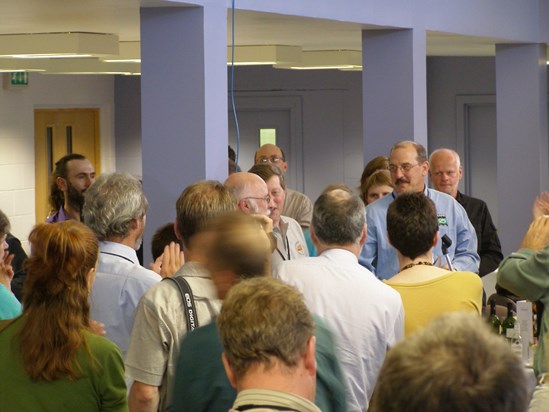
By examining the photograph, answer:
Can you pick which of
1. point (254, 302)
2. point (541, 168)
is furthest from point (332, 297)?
point (541, 168)

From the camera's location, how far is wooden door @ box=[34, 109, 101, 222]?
10555 mm

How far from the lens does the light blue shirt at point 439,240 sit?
16.8 feet

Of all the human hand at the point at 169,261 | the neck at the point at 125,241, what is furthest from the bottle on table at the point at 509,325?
the neck at the point at 125,241

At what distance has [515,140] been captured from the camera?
8961mm

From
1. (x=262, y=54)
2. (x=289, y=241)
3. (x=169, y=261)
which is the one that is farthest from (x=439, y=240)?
(x=262, y=54)

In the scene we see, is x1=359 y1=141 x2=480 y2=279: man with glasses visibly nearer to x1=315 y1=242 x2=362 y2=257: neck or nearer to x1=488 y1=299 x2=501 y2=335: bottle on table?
x1=488 y1=299 x2=501 y2=335: bottle on table

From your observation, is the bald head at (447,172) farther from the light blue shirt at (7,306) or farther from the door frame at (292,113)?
the door frame at (292,113)

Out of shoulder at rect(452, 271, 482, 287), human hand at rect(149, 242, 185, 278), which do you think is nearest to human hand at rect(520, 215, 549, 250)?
Result: shoulder at rect(452, 271, 482, 287)

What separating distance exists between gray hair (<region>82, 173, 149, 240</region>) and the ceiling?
153 centimetres

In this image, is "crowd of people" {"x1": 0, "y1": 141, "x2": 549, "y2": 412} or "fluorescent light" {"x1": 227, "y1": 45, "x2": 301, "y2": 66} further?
"fluorescent light" {"x1": 227, "y1": 45, "x2": 301, "y2": 66}

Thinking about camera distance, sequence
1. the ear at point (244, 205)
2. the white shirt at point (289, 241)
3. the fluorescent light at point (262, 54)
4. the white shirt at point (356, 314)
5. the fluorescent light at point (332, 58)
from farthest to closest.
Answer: the fluorescent light at point (332, 58)
the fluorescent light at point (262, 54)
the white shirt at point (289, 241)
the ear at point (244, 205)
the white shirt at point (356, 314)

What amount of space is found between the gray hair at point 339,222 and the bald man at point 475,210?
274 centimetres

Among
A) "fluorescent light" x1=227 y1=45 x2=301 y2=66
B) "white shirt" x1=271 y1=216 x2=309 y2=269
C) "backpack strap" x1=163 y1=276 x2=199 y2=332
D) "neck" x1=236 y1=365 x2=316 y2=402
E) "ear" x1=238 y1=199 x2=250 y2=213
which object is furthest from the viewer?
"fluorescent light" x1=227 y1=45 x2=301 y2=66

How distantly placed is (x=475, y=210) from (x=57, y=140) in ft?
18.3
